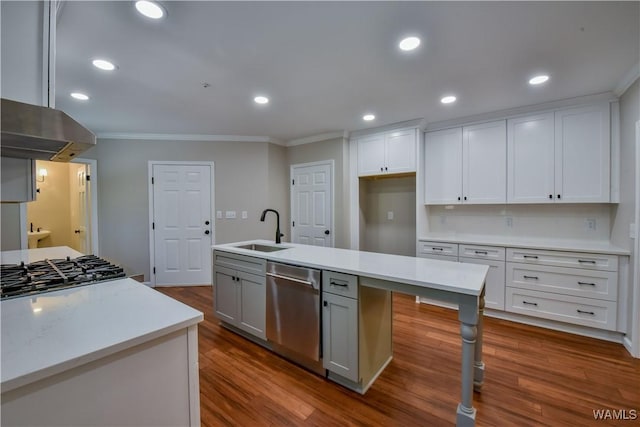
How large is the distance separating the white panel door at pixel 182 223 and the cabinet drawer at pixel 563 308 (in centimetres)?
422

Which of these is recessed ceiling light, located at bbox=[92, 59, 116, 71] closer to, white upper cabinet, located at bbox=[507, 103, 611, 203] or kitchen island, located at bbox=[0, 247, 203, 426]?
kitchen island, located at bbox=[0, 247, 203, 426]

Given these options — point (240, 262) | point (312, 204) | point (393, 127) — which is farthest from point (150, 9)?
point (312, 204)

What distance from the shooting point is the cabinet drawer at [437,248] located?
3.35m

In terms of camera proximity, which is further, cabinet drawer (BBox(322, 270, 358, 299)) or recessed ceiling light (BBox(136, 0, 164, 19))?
cabinet drawer (BBox(322, 270, 358, 299))

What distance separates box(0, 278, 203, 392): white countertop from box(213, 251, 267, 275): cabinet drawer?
1109 mm

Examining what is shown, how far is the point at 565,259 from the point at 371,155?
252cm

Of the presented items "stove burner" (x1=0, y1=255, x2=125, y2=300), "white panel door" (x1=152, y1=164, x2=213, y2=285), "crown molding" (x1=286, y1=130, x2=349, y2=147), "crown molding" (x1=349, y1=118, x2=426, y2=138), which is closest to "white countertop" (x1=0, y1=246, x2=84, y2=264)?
"stove burner" (x1=0, y1=255, x2=125, y2=300)

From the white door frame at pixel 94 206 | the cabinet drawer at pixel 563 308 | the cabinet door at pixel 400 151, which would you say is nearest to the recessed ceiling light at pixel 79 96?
the white door frame at pixel 94 206

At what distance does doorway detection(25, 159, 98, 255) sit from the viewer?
404 cm

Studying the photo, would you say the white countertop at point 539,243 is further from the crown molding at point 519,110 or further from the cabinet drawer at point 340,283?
the cabinet drawer at point 340,283

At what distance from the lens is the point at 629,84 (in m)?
2.41

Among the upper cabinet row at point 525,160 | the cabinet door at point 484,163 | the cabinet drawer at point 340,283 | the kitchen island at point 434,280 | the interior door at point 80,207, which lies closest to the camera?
the kitchen island at point 434,280

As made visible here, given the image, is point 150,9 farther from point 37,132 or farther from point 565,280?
point 565,280

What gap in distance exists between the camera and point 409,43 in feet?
6.32
